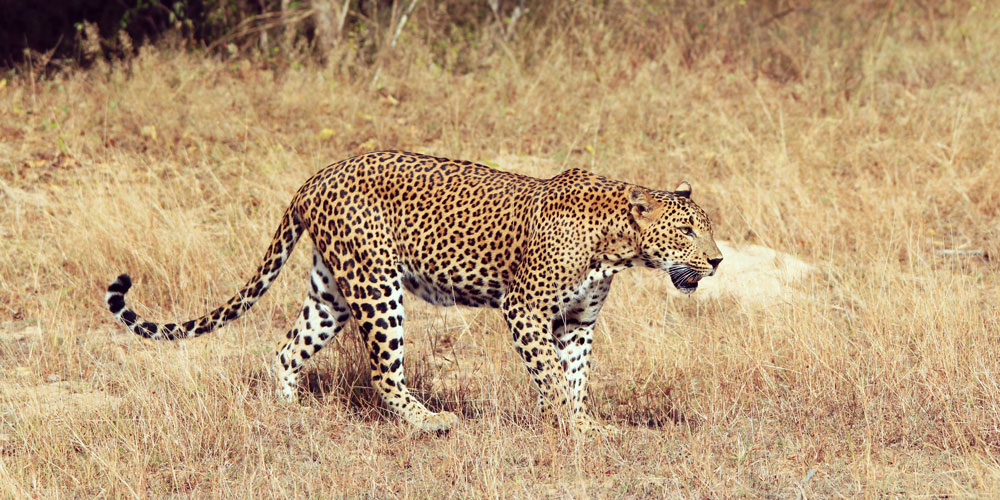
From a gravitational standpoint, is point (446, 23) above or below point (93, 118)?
above

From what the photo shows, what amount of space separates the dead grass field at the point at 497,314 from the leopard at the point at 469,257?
0.83 ft

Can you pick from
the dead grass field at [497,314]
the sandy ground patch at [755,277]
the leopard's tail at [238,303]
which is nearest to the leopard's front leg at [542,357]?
the dead grass field at [497,314]

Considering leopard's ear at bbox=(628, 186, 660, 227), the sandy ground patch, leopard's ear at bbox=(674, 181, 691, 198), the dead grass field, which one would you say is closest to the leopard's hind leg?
the dead grass field

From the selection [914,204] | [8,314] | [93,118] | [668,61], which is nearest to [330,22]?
[93,118]

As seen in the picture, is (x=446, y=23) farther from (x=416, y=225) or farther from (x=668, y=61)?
(x=416, y=225)

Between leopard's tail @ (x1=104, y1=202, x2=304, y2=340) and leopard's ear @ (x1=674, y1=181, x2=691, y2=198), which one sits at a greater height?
leopard's ear @ (x1=674, y1=181, x2=691, y2=198)

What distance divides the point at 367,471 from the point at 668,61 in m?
8.08

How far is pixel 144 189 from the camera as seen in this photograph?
886 cm

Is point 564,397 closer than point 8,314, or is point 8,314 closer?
point 564,397

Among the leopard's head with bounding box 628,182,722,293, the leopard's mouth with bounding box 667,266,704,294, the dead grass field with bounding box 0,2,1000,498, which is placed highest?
the leopard's head with bounding box 628,182,722,293

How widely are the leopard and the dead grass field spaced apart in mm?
254

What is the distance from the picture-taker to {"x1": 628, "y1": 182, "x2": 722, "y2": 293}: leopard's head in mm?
4953

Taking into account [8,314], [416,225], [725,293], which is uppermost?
[416,225]

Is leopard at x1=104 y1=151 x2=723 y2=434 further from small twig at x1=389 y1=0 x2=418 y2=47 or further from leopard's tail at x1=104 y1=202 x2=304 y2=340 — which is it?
small twig at x1=389 y1=0 x2=418 y2=47
